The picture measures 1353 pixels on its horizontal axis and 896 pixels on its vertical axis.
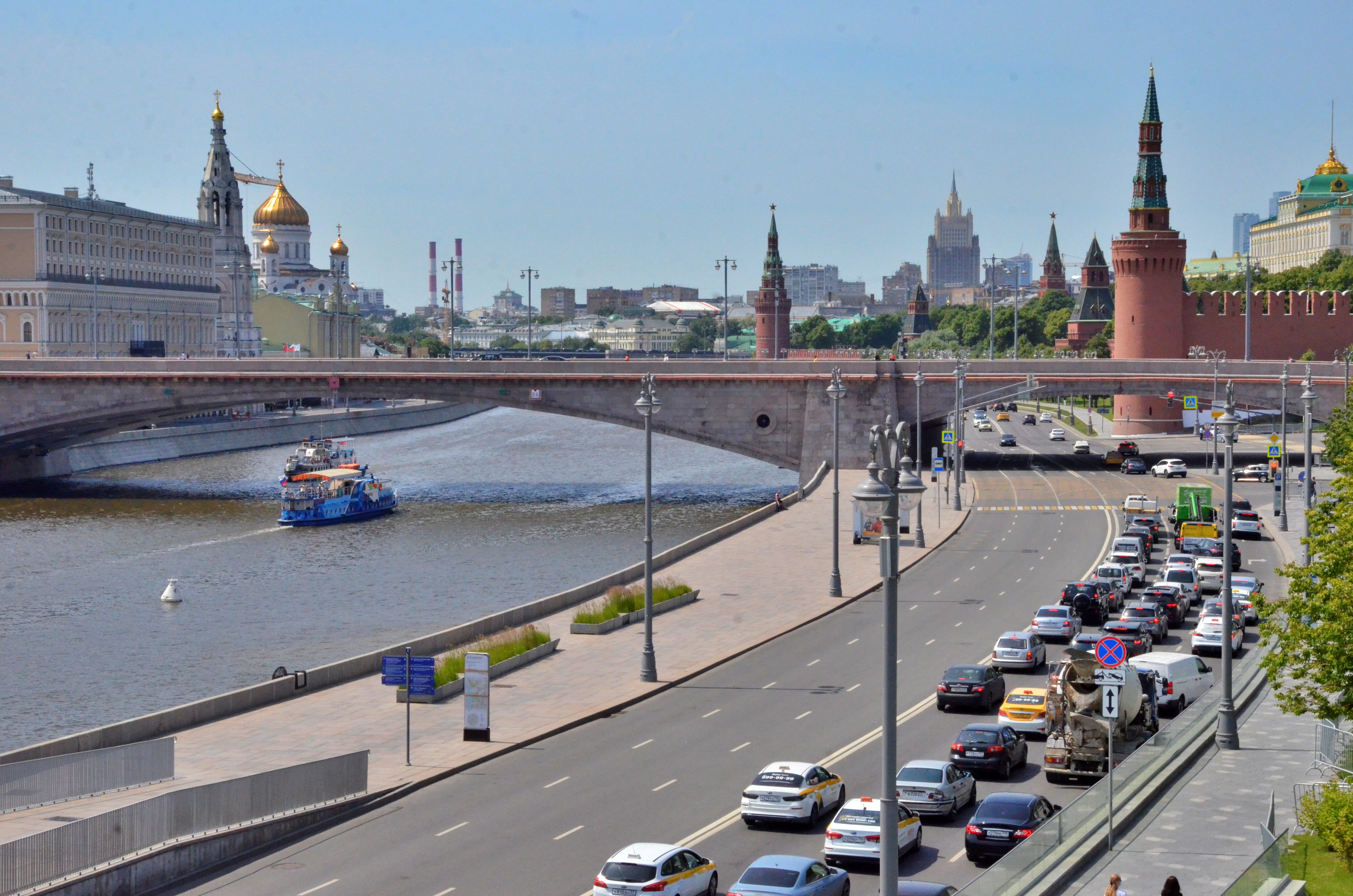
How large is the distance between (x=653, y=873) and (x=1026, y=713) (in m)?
11.9

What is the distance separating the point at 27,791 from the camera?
2525 cm

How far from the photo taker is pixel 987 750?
2722cm

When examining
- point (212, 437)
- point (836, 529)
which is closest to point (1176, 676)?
point (836, 529)

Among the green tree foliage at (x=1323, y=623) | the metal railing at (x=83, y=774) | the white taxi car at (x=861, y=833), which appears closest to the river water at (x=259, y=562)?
the metal railing at (x=83, y=774)

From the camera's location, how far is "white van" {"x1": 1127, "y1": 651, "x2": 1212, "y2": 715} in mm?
31984

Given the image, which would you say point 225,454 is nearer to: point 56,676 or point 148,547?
point 148,547

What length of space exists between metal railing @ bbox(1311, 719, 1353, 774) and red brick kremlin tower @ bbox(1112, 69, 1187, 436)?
293ft

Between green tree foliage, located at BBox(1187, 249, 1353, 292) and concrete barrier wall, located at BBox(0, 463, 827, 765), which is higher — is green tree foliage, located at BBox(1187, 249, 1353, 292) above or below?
above

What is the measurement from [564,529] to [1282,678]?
44.2 metres

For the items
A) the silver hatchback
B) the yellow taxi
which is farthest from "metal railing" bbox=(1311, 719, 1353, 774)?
the silver hatchback

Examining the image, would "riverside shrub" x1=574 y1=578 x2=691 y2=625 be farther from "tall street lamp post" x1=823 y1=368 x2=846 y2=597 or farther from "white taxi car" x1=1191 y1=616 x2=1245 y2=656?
"white taxi car" x1=1191 y1=616 x2=1245 y2=656

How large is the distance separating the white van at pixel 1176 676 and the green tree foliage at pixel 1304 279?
117 m

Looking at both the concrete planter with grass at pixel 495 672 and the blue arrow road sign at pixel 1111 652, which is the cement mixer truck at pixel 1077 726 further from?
the concrete planter with grass at pixel 495 672

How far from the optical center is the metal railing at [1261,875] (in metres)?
18.0
